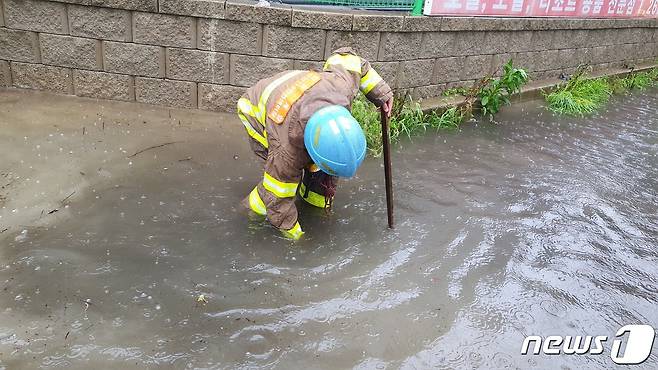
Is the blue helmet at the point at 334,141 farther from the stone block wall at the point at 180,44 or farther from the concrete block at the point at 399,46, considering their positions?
the concrete block at the point at 399,46

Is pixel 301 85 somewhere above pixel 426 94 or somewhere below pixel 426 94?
above

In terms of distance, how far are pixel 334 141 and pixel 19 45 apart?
3881mm

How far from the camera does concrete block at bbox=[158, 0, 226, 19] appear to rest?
192 inches

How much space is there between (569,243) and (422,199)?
1.11 metres

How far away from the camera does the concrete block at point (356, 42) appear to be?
17.1 feet

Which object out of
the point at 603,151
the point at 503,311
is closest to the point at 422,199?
the point at 503,311

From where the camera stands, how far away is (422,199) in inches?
166

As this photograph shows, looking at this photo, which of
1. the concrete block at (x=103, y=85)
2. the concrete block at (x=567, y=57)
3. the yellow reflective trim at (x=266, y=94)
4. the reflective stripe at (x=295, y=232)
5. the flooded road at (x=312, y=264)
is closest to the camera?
the flooded road at (x=312, y=264)

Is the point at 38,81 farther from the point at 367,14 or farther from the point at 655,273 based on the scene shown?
the point at 655,273

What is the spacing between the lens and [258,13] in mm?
4961

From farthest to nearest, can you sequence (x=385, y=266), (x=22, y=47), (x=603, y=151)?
(x=603, y=151)
(x=22, y=47)
(x=385, y=266)

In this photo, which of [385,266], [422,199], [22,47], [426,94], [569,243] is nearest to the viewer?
[385,266]

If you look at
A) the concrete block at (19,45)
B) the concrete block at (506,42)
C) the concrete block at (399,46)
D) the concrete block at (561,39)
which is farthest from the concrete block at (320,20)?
the concrete block at (561,39)

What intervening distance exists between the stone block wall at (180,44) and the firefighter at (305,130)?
1648mm
